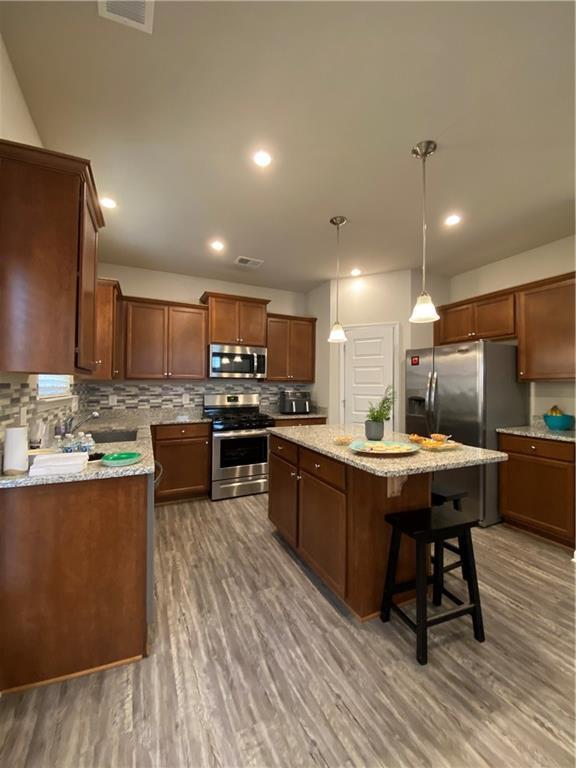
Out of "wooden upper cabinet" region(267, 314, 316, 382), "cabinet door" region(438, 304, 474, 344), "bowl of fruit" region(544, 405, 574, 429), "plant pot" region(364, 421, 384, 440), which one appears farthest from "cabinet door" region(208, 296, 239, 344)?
"bowl of fruit" region(544, 405, 574, 429)

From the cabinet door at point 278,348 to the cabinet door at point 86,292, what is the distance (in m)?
2.88

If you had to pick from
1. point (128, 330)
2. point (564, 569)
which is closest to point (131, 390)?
point (128, 330)

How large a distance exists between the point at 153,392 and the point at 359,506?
129 inches

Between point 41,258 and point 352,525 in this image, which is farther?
point 352,525

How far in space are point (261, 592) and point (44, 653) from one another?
115 cm

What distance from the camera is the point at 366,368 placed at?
170 inches

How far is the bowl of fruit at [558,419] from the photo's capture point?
3068mm

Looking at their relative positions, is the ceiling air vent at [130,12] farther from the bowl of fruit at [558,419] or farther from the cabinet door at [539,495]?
the bowl of fruit at [558,419]

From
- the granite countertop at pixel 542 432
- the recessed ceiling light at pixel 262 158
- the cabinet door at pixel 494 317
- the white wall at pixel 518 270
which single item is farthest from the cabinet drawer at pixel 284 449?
the white wall at pixel 518 270

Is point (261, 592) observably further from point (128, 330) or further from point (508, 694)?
point (128, 330)

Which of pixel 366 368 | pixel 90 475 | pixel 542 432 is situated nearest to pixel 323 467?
pixel 90 475

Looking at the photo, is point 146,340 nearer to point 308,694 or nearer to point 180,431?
point 180,431

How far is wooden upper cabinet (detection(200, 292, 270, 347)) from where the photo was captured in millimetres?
4156

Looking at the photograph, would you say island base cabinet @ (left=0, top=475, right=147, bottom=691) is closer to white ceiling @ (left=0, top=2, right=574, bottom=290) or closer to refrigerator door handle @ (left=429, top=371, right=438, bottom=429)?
white ceiling @ (left=0, top=2, right=574, bottom=290)
